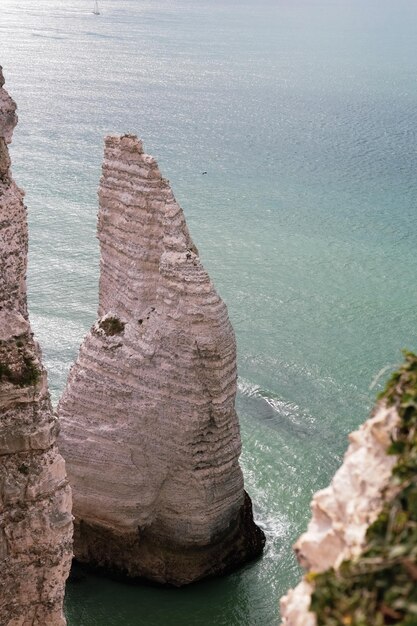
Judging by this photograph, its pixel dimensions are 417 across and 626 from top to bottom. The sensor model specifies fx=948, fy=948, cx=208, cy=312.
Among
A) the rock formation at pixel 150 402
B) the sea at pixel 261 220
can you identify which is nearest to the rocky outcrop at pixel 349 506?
the sea at pixel 261 220

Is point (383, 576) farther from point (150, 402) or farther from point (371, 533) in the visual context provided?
point (150, 402)

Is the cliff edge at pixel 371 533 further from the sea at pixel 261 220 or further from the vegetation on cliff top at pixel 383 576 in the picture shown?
the sea at pixel 261 220

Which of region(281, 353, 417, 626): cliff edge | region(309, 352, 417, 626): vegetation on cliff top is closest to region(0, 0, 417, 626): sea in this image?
region(281, 353, 417, 626): cliff edge

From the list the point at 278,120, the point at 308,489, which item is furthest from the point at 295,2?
the point at 308,489

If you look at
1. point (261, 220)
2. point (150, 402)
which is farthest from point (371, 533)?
point (261, 220)

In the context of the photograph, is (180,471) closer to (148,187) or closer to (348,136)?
(148,187)

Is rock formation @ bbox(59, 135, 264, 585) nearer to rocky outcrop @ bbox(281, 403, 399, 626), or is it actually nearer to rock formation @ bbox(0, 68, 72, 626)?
rock formation @ bbox(0, 68, 72, 626)
